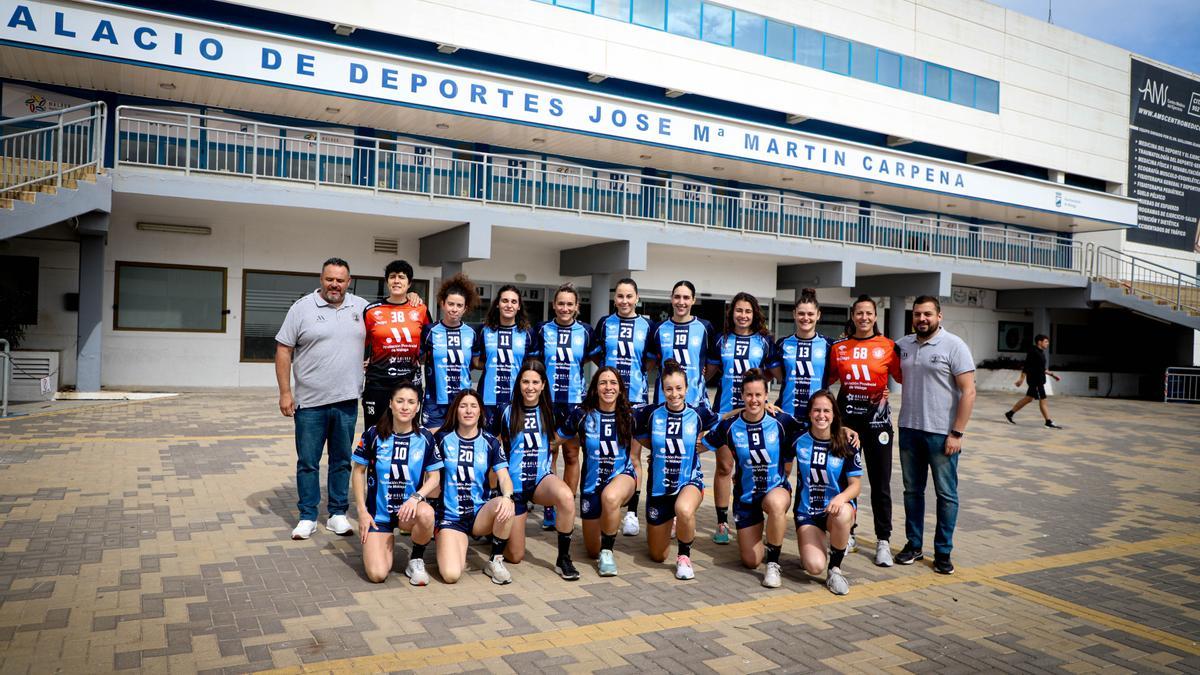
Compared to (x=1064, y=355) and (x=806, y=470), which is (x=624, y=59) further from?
(x=1064, y=355)

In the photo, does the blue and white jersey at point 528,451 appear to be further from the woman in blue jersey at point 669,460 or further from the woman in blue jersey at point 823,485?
the woman in blue jersey at point 823,485

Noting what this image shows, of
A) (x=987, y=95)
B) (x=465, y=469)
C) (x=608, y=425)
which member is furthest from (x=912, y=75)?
(x=465, y=469)

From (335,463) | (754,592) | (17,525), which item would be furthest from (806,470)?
(17,525)

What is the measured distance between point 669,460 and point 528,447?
96 centimetres

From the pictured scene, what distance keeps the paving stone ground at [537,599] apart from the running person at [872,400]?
0.41 m

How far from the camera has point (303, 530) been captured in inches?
221

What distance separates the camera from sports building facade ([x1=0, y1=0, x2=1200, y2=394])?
1412 cm

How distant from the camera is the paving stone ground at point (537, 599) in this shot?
3.76 metres

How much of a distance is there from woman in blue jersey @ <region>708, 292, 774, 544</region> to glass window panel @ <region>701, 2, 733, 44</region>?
53.7 ft

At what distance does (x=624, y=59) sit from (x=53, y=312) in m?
13.3

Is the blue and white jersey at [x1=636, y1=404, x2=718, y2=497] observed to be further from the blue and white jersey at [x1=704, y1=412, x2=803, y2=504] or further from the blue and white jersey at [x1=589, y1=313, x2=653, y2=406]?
the blue and white jersey at [x1=589, y1=313, x2=653, y2=406]

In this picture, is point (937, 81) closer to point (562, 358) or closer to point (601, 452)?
point (562, 358)

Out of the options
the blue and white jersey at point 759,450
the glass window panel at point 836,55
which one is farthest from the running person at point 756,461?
the glass window panel at point 836,55

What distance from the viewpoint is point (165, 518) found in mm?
5996
